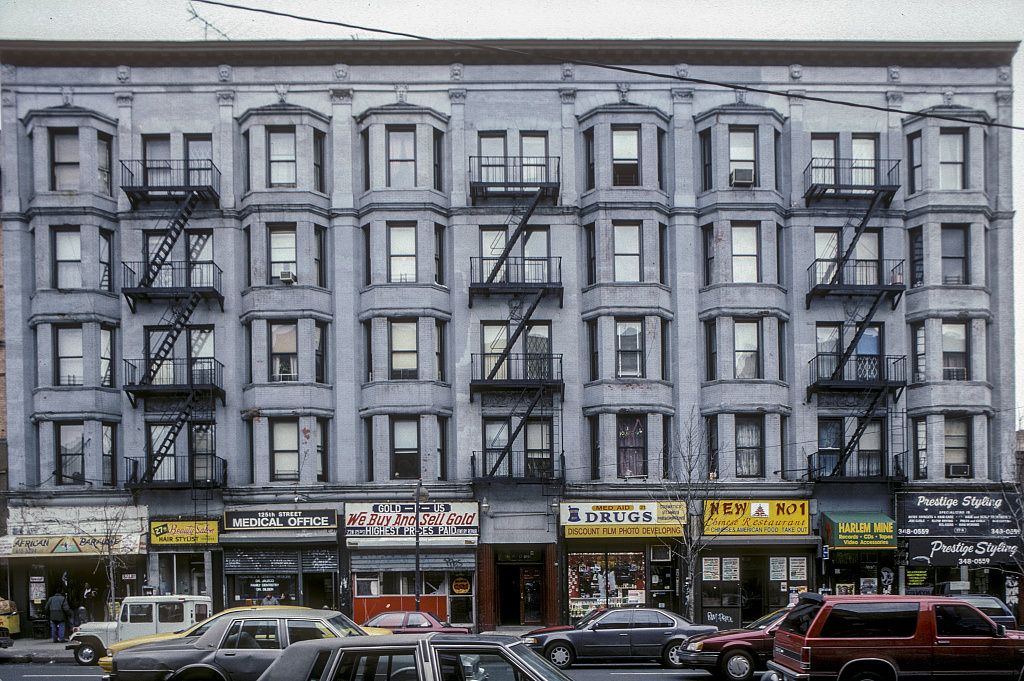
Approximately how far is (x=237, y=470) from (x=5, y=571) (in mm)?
7990

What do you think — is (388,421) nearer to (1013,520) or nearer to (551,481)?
(551,481)

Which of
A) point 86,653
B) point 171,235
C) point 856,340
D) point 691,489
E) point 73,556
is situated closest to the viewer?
point 86,653

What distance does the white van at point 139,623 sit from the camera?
22656mm

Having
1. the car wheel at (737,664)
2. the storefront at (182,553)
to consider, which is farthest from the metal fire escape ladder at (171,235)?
the car wheel at (737,664)

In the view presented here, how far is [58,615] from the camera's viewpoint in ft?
91.0

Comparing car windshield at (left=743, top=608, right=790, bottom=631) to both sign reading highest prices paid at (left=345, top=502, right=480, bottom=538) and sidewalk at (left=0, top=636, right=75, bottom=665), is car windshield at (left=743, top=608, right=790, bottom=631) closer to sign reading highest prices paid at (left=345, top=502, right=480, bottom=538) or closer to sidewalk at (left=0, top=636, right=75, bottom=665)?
sign reading highest prices paid at (left=345, top=502, right=480, bottom=538)

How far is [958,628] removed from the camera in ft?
50.1

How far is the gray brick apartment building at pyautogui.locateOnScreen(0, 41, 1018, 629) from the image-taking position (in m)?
29.5

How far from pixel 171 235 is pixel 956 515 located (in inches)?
1045

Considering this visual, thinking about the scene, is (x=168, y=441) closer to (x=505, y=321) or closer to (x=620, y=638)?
(x=505, y=321)

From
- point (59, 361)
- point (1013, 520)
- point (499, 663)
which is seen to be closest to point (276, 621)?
point (499, 663)

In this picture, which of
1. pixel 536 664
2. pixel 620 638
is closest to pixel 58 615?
pixel 620 638

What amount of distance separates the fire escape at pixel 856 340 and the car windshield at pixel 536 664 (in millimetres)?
21908

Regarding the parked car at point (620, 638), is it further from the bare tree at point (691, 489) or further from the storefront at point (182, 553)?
the storefront at point (182, 553)
